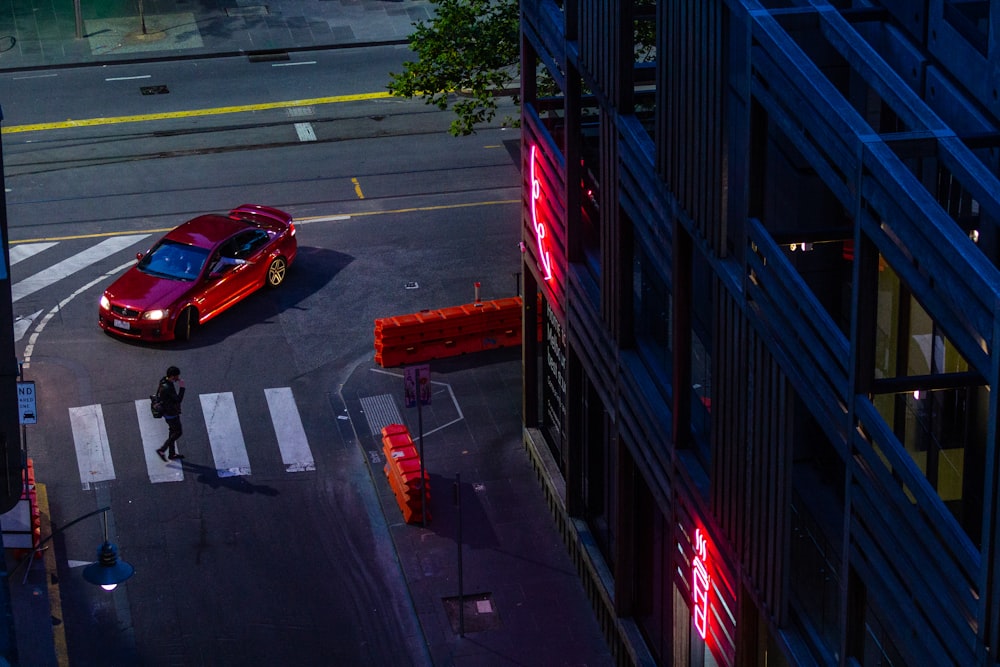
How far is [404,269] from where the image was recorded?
1363 inches

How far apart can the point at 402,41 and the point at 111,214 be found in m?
14.8

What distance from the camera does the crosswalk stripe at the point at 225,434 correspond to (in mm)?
27359

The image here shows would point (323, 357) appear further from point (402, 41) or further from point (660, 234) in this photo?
point (402, 41)

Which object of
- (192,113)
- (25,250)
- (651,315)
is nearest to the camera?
(651,315)

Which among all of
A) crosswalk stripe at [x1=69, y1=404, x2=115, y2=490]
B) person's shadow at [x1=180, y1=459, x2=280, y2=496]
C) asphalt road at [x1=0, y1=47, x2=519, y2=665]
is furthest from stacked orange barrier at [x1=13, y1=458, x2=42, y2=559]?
person's shadow at [x1=180, y1=459, x2=280, y2=496]

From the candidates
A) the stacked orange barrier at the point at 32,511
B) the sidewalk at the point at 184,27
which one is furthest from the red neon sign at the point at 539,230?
the sidewalk at the point at 184,27

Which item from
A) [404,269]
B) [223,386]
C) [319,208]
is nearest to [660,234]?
[223,386]

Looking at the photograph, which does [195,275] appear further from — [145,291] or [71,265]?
[71,265]

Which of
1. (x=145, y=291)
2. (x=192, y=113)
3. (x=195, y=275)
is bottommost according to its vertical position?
(x=145, y=291)

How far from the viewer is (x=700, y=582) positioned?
60.1 ft

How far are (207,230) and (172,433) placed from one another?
714cm

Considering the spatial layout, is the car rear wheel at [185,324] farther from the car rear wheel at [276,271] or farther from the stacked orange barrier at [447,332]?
the stacked orange barrier at [447,332]

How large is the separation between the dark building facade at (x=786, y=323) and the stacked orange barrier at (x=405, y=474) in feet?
9.58

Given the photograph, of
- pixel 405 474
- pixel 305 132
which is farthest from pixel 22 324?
pixel 305 132
